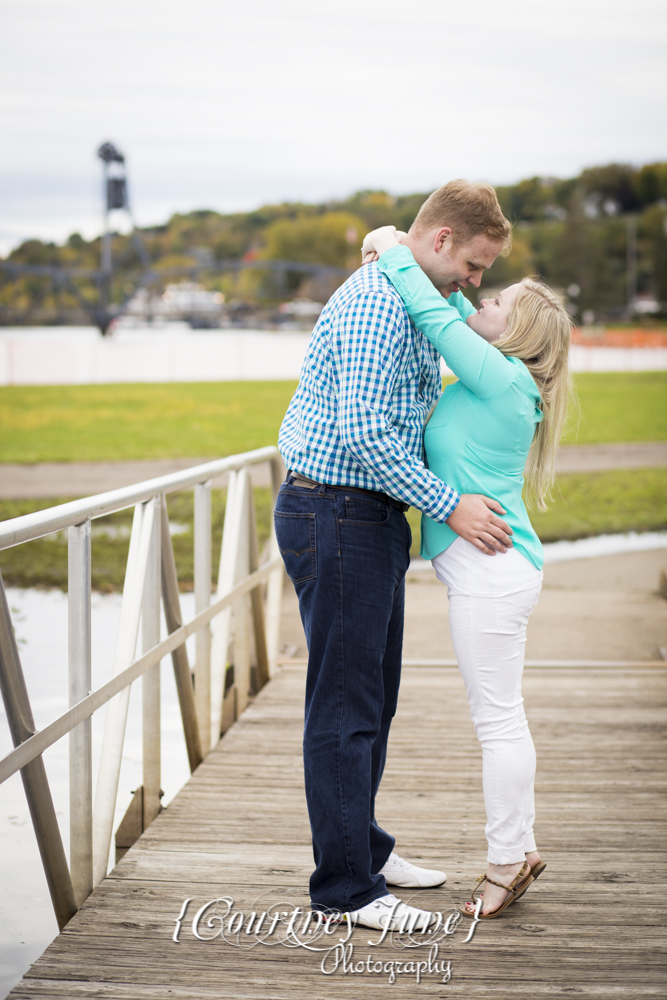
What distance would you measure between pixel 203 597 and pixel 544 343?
1.83 m

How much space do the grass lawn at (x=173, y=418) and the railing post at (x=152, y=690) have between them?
1180cm

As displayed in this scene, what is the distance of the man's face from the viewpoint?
2160 millimetres

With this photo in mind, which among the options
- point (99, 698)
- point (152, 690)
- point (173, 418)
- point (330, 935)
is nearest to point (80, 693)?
point (99, 698)

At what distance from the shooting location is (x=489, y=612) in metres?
2.21

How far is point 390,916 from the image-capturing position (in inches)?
88.8

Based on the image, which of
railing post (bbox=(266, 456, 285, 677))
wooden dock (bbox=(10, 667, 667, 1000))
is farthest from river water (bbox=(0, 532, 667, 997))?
railing post (bbox=(266, 456, 285, 677))

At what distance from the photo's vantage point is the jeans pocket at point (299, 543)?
86.4 inches

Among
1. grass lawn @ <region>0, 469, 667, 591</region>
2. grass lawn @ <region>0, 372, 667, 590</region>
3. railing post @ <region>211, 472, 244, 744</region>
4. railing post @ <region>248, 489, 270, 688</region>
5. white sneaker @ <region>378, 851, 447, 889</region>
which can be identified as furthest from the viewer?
grass lawn @ <region>0, 372, 667, 590</region>

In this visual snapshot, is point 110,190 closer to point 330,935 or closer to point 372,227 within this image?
point 372,227

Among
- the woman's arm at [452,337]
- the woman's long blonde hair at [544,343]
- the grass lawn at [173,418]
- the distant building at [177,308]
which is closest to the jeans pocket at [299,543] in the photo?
the woman's arm at [452,337]

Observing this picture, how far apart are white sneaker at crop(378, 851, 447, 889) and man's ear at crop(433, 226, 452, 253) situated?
1.53 m

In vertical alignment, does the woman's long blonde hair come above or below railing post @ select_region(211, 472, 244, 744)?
above

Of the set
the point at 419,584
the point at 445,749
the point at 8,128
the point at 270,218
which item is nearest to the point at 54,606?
the point at 419,584

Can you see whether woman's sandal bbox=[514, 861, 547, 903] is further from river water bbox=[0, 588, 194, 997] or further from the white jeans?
river water bbox=[0, 588, 194, 997]
